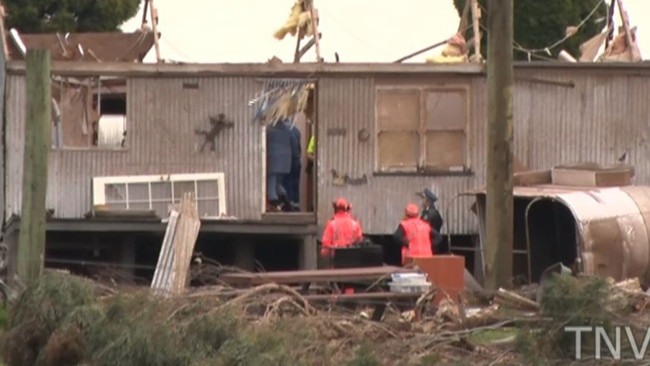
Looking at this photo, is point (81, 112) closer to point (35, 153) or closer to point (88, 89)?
Result: point (88, 89)

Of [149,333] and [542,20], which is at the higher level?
[542,20]

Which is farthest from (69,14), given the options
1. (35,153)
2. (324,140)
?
(35,153)

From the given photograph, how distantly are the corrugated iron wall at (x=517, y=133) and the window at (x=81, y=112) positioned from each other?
3019mm

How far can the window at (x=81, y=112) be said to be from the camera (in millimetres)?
27500

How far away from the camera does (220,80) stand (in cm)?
2755

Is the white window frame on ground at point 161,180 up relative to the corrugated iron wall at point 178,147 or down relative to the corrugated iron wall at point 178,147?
down

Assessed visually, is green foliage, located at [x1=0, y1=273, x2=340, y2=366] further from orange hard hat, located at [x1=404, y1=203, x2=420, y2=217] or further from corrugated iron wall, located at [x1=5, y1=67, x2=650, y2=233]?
corrugated iron wall, located at [x1=5, y1=67, x2=650, y2=233]

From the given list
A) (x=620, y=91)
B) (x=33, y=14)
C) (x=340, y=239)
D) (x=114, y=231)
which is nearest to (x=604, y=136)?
(x=620, y=91)

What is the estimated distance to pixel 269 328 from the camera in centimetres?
1738

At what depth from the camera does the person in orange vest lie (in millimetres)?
24656

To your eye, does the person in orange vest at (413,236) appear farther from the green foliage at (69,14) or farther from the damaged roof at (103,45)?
the green foliage at (69,14)

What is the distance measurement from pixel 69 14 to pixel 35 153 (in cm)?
2582

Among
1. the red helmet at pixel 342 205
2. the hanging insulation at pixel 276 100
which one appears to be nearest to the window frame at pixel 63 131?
the hanging insulation at pixel 276 100

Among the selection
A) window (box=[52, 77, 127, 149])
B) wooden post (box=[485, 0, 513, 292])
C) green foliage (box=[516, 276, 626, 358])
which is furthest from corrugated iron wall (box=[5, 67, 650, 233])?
green foliage (box=[516, 276, 626, 358])
